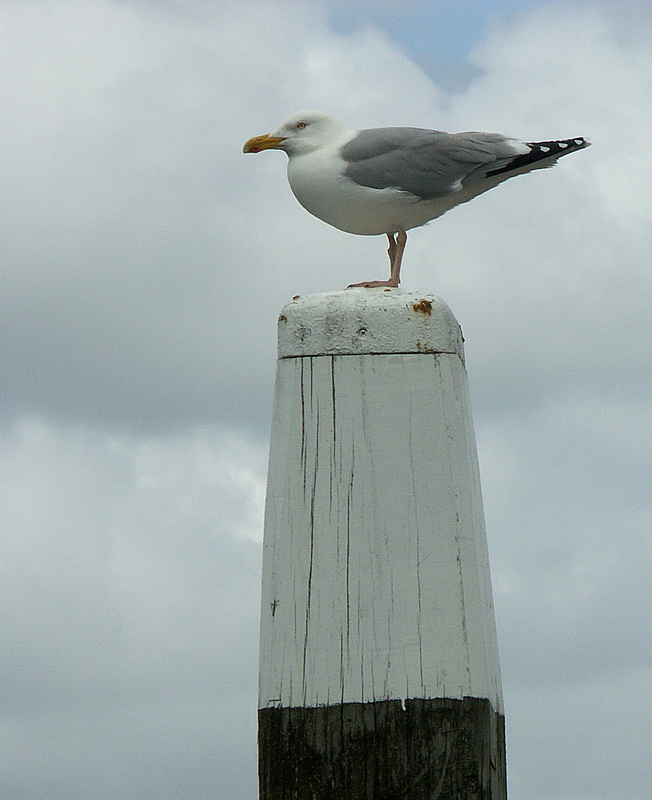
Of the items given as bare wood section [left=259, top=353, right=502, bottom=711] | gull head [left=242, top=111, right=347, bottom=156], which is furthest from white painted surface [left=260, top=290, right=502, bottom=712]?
gull head [left=242, top=111, right=347, bottom=156]

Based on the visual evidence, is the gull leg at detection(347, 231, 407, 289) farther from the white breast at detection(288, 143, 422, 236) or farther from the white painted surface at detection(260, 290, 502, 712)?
the white painted surface at detection(260, 290, 502, 712)

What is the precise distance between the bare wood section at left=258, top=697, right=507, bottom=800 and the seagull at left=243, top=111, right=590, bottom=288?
2156 millimetres

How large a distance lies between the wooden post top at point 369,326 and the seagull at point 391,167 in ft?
4.15

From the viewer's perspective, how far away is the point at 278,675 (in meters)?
3.72

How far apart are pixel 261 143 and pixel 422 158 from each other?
2.85ft

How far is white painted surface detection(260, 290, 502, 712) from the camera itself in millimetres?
3613

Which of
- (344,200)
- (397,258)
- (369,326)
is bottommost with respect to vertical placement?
(369,326)

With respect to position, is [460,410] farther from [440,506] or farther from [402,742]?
[402,742]

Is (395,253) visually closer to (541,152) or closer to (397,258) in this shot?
(397,258)

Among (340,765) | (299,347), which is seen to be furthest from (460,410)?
(340,765)

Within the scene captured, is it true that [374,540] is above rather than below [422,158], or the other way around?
below

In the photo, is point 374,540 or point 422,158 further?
point 422,158

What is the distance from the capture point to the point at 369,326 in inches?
151

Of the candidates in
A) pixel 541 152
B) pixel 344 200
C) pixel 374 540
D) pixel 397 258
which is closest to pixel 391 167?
pixel 344 200
